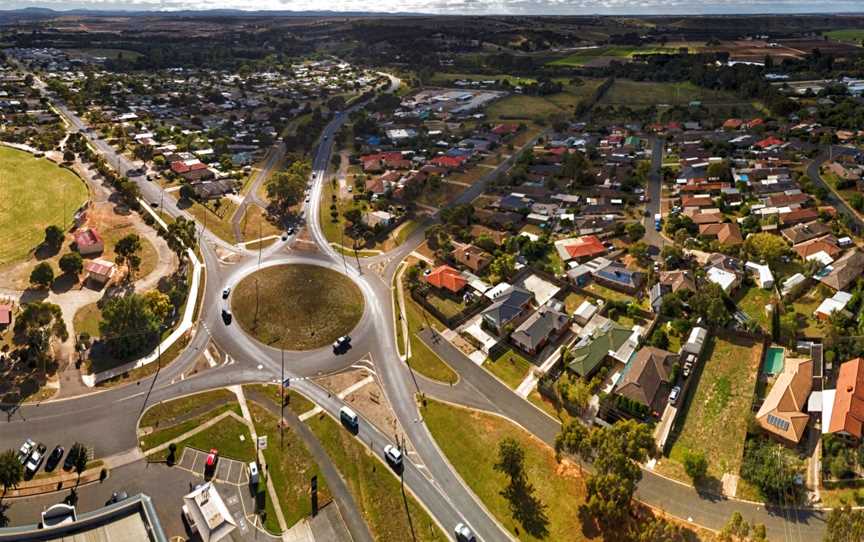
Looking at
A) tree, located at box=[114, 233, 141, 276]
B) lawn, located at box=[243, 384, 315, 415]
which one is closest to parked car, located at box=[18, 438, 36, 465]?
lawn, located at box=[243, 384, 315, 415]

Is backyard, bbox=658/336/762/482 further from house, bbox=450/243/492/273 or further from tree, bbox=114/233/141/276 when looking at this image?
tree, bbox=114/233/141/276

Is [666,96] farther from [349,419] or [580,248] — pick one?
[349,419]

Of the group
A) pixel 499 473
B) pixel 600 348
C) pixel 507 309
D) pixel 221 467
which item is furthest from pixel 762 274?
pixel 221 467

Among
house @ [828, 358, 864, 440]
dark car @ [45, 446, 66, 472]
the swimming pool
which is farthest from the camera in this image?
the swimming pool

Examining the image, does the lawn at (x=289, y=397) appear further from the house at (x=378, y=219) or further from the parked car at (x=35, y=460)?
the house at (x=378, y=219)

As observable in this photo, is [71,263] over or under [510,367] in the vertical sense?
over

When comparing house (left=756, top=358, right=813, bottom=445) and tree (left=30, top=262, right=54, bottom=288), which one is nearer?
house (left=756, top=358, right=813, bottom=445)

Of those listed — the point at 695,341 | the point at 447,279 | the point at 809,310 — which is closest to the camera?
the point at 695,341
